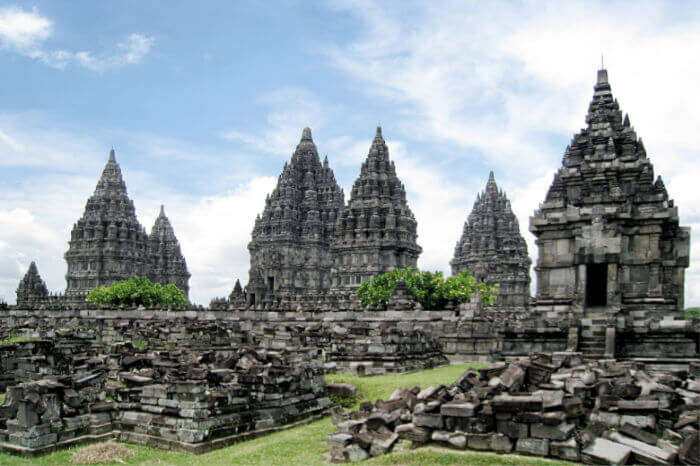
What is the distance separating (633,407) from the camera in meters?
9.26

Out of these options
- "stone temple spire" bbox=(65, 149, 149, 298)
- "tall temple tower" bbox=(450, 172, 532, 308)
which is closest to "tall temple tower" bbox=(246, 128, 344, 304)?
"tall temple tower" bbox=(450, 172, 532, 308)

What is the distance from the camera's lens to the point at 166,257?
9200 cm

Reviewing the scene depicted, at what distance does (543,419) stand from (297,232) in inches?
2576

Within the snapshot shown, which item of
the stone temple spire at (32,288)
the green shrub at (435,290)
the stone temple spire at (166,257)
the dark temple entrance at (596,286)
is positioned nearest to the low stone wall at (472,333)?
the dark temple entrance at (596,286)

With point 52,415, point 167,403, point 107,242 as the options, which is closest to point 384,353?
point 167,403

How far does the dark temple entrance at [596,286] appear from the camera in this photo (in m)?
21.9

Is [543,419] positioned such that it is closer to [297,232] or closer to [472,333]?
[472,333]

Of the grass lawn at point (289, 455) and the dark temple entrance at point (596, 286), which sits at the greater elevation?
the dark temple entrance at point (596, 286)

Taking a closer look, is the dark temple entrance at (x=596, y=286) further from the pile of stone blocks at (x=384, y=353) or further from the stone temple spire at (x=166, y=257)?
the stone temple spire at (x=166, y=257)

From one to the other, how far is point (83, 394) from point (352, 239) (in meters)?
51.2

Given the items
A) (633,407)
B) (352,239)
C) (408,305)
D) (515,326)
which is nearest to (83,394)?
(633,407)

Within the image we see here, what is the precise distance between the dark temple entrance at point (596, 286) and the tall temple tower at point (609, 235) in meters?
0.03

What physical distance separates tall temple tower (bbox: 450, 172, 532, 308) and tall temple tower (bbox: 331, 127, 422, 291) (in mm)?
8592

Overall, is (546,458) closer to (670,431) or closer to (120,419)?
(670,431)
